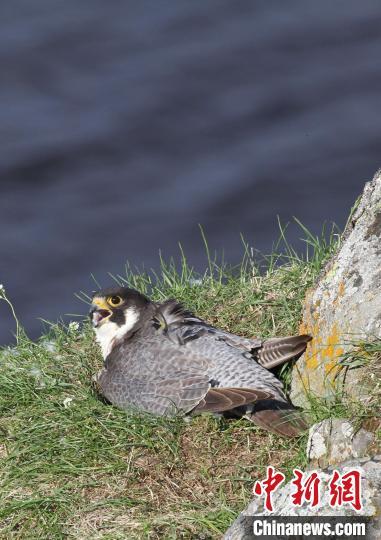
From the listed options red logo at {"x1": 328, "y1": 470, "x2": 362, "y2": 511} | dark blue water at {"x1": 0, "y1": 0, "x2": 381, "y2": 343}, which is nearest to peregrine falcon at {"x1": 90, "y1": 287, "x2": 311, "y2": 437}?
red logo at {"x1": 328, "y1": 470, "x2": 362, "y2": 511}

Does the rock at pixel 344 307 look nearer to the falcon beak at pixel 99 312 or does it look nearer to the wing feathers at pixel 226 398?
the wing feathers at pixel 226 398

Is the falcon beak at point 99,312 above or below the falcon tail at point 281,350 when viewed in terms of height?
above

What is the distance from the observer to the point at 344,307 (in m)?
5.96

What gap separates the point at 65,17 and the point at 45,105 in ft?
5.34

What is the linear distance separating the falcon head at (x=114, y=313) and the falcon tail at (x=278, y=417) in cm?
100

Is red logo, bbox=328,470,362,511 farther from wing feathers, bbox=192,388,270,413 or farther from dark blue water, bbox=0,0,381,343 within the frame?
dark blue water, bbox=0,0,381,343

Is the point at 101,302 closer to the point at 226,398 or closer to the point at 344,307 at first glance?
the point at 226,398

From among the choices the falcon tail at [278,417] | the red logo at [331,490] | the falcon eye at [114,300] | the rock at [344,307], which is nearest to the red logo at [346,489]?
the red logo at [331,490]

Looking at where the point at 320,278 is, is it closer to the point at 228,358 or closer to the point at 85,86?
the point at 228,358

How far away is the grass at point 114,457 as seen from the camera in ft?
18.1

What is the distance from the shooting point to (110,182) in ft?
44.9

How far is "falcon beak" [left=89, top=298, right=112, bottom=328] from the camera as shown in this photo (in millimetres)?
6789

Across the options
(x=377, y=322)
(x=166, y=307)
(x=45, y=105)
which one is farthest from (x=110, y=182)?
(x=377, y=322)

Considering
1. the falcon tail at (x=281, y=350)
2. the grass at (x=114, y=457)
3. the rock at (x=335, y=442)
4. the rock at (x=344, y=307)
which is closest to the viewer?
the rock at (x=335, y=442)
